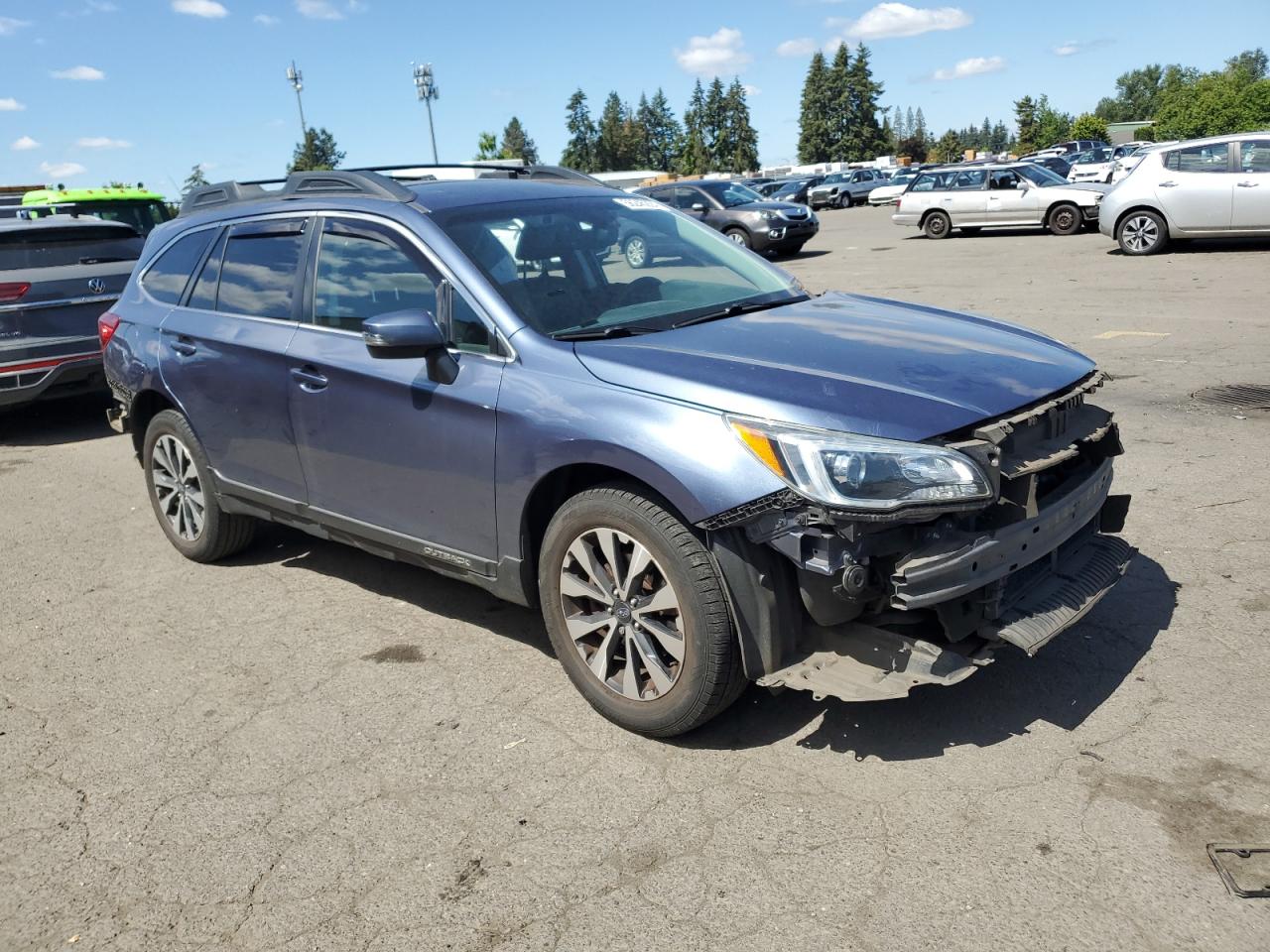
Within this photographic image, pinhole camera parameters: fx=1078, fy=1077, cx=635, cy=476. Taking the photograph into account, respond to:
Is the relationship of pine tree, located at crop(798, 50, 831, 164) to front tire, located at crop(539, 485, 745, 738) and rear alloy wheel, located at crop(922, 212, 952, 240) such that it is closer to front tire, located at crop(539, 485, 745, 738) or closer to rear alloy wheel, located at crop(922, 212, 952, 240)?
rear alloy wheel, located at crop(922, 212, 952, 240)

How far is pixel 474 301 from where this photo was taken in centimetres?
401

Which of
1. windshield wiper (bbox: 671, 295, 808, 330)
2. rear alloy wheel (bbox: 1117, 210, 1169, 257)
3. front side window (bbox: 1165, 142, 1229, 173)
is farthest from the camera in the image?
rear alloy wheel (bbox: 1117, 210, 1169, 257)

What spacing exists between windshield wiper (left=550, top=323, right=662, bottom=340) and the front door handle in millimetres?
1187

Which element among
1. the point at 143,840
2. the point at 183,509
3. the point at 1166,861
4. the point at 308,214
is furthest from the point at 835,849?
the point at 183,509

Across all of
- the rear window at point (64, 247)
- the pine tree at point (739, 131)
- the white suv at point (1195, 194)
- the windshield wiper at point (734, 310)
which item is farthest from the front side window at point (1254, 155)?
the pine tree at point (739, 131)

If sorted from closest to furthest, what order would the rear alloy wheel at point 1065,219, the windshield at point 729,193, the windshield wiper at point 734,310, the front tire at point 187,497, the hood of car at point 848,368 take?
1. the hood of car at point 848,368
2. the windshield wiper at point 734,310
3. the front tire at point 187,497
4. the rear alloy wheel at point 1065,219
5. the windshield at point 729,193

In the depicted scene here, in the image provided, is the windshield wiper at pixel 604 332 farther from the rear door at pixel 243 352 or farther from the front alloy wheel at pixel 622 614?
the rear door at pixel 243 352

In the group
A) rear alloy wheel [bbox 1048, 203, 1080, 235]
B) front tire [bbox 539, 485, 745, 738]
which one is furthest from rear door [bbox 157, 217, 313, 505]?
rear alloy wheel [bbox 1048, 203, 1080, 235]

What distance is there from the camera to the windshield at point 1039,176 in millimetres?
21859

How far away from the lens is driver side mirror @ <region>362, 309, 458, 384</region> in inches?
152

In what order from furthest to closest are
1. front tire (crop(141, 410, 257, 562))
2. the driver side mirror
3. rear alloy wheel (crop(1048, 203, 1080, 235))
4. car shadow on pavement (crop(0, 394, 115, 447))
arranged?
rear alloy wheel (crop(1048, 203, 1080, 235)) < car shadow on pavement (crop(0, 394, 115, 447)) < front tire (crop(141, 410, 257, 562)) < the driver side mirror

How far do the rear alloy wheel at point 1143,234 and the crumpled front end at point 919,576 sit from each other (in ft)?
47.0

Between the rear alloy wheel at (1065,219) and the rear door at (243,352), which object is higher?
the rear door at (243,352)

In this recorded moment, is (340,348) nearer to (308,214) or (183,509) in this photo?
(308,214)
